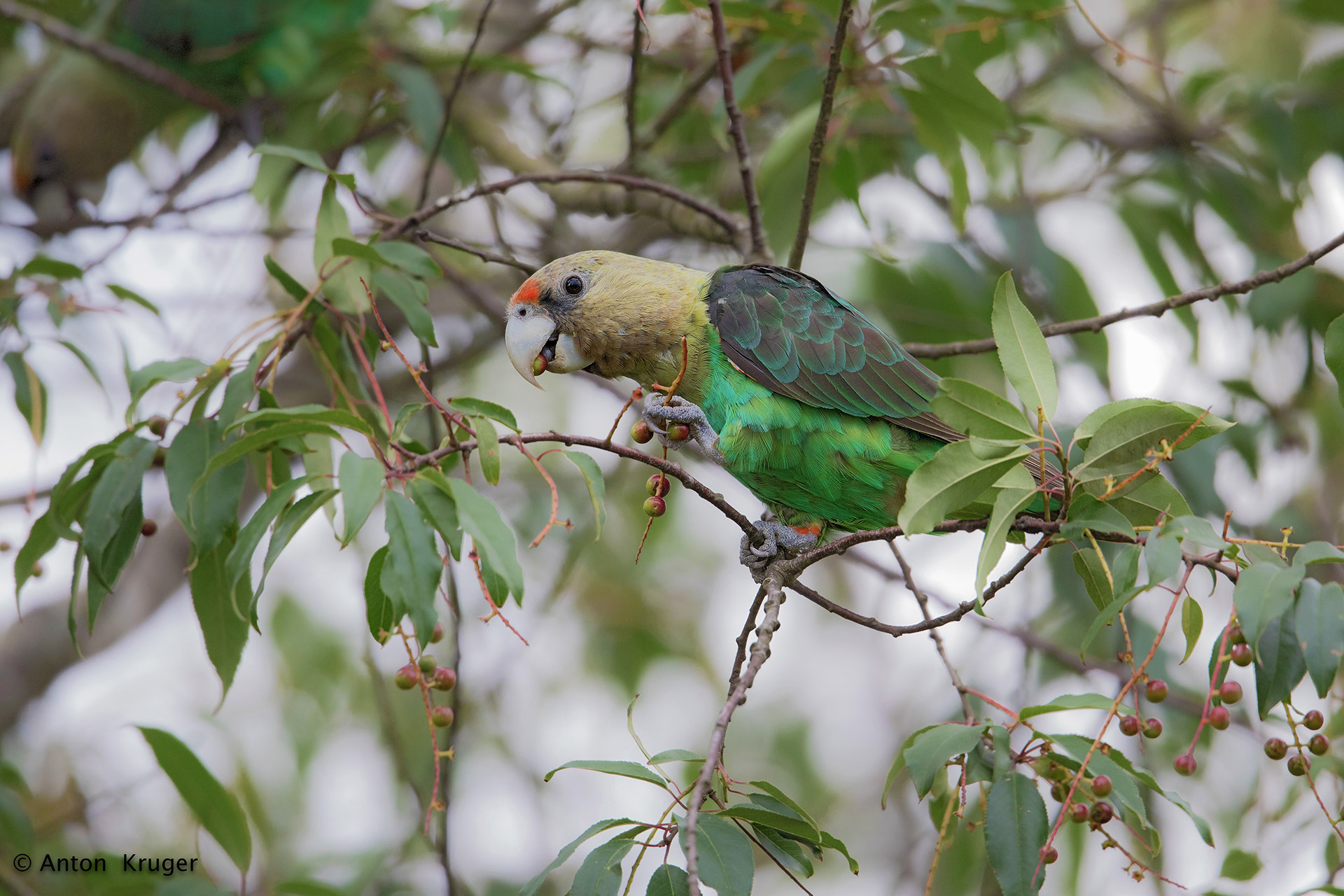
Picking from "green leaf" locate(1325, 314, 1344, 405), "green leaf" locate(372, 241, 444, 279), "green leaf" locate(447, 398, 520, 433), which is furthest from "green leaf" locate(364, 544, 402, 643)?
"green leaf" locate(1325, 314, 1344, 405)

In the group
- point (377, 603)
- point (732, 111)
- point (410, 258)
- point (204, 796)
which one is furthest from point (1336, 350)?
point (204, 796)

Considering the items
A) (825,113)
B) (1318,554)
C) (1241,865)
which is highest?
(825,113)

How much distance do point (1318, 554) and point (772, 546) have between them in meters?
1.54

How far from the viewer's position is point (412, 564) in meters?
1.94

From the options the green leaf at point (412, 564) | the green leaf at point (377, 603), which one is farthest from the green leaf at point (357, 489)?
the green leaf at point (377, 603)

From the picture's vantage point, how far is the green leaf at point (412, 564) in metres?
1.90

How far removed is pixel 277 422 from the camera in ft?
7.38

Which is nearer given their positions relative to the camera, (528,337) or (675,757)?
(675,757)

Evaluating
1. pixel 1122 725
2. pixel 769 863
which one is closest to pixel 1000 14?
pixel 1122 725

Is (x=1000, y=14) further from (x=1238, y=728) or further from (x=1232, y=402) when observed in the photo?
(x=1238, y=728)

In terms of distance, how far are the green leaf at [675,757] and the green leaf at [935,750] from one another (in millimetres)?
452

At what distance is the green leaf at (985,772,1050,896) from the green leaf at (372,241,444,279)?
6.33 ft

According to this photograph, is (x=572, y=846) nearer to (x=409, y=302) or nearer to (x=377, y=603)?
(x=377, y=603)

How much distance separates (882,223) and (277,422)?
373cm
